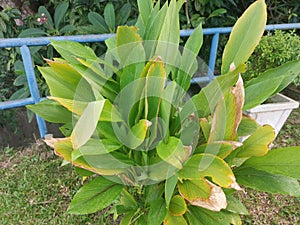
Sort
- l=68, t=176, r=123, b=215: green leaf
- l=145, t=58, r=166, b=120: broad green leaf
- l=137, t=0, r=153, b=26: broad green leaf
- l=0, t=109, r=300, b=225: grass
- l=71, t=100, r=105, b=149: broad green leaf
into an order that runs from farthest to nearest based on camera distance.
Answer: l=0, t=109, r=300, b=225: grass, l=137, t=0, r=153, b=26: broad green leaf, l=68, t=176, r=123, b=215: green leaf, l=145, t=58, r=166, b=120: broad green leaf, l=71, t=100, r=105, b=149: broad green leaf

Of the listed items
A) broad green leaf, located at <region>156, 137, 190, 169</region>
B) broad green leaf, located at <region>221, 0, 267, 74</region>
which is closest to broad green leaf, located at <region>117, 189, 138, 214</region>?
broad green leaf, located at <region>156, 137, 190, 169</region>

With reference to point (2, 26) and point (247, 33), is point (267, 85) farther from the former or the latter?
point (2, 26)

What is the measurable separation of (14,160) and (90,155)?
4.13 feet

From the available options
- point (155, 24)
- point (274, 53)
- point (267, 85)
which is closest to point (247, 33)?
point (267, 85)

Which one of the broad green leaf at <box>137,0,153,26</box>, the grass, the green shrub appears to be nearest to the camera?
the broad green leaf at <box>137,0,153,26</box>

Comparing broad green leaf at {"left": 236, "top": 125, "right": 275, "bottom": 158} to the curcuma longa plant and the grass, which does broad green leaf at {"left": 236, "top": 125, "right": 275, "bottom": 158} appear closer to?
the curcuma longa plant

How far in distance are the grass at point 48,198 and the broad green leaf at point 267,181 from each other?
Answer: 59 cm

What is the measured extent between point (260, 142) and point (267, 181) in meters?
0.16

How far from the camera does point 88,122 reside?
0.63 m

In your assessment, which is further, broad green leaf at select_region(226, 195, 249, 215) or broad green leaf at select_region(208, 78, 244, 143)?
broad green leaf at select_region(226, 195, 249, 215)

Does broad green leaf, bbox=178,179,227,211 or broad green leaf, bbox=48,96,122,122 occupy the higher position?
broad green leaf, bbox=48,96,122,122

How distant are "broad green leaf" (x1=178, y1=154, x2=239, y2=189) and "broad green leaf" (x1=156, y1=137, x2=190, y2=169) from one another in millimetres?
26

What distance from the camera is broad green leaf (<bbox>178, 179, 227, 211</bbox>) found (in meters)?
0.71

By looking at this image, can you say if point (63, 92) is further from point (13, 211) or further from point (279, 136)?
point (279, 136)
